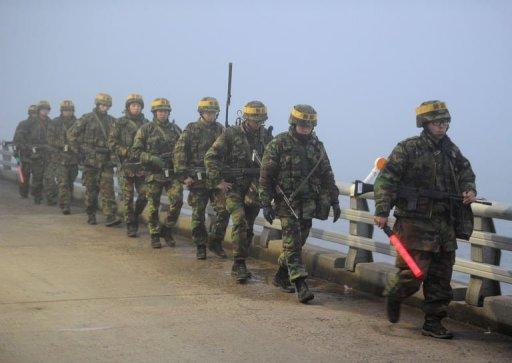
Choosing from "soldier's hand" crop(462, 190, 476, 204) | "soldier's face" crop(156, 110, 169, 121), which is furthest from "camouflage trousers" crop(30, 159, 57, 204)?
"soldier's hand" crop(462, 190, 476, 204)

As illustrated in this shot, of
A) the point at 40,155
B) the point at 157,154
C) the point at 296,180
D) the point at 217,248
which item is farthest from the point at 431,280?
the point at 40,155

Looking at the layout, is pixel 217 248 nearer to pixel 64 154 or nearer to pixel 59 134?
pixel 64 154

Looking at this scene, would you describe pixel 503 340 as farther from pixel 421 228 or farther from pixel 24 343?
pixel 24 343

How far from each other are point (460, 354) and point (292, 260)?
2403 millimetres

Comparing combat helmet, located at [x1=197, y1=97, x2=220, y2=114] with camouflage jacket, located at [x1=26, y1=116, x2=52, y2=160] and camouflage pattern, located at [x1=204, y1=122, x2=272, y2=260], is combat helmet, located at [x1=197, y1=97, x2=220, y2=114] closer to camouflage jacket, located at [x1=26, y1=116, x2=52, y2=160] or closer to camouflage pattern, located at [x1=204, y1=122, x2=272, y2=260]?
camouflage pattern, located at [x1=204, y1=122, x2=272, y2=260]

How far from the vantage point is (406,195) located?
7.40 metres

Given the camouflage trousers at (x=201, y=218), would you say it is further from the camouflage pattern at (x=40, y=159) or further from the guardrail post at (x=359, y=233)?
the camouflage pattern at (x=40, y=159)

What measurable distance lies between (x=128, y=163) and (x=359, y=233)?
4.69m

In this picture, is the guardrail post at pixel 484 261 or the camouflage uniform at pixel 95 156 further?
the camouflage uniform at pixel 95 156

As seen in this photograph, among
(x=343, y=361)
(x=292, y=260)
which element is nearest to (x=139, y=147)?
(x=292, y=260)

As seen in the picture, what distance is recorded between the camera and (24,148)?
18406 mm

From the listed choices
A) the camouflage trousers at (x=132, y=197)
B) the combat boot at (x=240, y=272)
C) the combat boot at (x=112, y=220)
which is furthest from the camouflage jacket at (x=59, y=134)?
the combat boot at (x=240, y=272)

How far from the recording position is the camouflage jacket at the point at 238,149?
10.1m

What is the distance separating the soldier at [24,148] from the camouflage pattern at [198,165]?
7.94m
